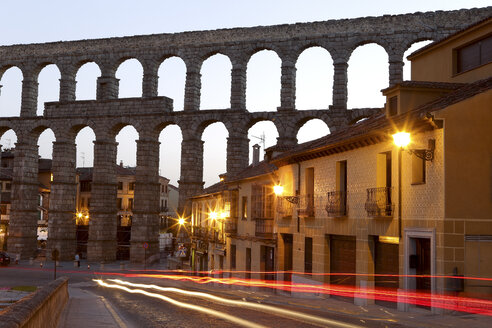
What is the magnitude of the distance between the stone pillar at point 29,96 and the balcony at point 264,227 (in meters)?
39.6

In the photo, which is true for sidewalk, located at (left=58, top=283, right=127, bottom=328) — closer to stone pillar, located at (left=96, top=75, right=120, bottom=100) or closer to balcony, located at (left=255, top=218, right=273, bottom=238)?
balcony, located at (left=255, top=218, right=273, bottom=238)

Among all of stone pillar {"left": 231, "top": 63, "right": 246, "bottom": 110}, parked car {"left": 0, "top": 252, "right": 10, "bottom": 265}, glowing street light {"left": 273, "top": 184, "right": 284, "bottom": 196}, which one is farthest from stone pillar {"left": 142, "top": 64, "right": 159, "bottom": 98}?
glowing street light {"left": 273, "top": 184, "right": 284, "bottom": 196}

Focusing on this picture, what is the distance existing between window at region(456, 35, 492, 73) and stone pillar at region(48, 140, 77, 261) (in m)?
47.0

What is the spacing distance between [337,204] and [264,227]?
386 inches

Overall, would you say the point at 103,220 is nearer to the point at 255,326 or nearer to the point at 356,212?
the point at 356,212

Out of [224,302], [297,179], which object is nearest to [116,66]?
[297,179]

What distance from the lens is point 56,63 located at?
64.9 m

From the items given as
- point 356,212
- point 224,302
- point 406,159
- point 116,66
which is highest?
point 116,66

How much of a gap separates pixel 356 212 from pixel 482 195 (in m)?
6.29

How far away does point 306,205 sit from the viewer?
2903cm

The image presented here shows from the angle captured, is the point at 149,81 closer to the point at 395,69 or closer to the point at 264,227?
the point at 395,69

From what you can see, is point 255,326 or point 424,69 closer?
point 255,326

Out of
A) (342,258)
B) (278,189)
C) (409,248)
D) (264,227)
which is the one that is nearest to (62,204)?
(264,227)

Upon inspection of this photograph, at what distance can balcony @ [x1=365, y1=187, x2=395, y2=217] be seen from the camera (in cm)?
2177
